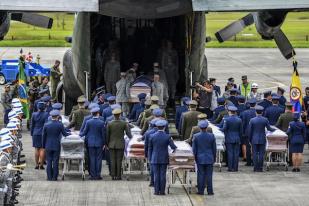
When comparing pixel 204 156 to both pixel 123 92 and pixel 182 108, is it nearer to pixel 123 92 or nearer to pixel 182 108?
pixel 182 108

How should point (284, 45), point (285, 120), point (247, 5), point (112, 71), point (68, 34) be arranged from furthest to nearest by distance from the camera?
point (68, 34)
point (284, 45)
point (112, 71)
point (285, 120)
point (247, 5)

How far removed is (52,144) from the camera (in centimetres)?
2158

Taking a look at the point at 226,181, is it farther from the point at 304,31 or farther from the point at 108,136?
the point at 304,31

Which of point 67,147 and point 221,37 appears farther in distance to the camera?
point 221,37

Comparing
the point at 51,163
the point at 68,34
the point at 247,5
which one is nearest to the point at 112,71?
the point at 247,5

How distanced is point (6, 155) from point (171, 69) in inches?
390

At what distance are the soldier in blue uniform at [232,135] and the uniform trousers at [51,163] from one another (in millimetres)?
4280

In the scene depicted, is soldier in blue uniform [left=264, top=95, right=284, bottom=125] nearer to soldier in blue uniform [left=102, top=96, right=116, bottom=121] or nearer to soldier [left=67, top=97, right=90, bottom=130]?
soldier in blue uniform [left=102, top=96, right=116, bottom=121]

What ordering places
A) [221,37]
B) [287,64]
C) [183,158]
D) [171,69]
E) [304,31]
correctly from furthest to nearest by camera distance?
[304,31] → [287,64] → [221,37] → [171,69] → [183,158]

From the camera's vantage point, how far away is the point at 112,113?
23.2 meters

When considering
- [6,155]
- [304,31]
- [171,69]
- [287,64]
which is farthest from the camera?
[304,31]

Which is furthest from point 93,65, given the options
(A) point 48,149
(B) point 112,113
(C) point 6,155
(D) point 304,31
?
(D) point 304,31

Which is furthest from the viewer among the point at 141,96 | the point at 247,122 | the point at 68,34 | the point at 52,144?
the point at 68,34

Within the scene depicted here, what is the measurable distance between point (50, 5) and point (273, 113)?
6.72 m
